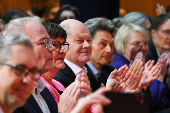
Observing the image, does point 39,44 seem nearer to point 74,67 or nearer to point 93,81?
point 74,67

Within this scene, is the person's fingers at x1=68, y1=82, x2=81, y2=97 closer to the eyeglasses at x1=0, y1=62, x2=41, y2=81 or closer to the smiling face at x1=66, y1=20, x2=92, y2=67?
the eyeglasses at x1=0, y1=62, x2=41, y2=81

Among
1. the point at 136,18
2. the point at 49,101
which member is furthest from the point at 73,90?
the point at 136,18

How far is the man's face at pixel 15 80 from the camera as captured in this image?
1194 millimetres

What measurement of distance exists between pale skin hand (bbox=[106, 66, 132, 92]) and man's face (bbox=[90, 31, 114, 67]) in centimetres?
44

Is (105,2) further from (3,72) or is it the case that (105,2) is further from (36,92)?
(3,72)

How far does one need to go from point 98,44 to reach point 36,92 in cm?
129

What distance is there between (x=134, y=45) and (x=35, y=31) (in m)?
1.92

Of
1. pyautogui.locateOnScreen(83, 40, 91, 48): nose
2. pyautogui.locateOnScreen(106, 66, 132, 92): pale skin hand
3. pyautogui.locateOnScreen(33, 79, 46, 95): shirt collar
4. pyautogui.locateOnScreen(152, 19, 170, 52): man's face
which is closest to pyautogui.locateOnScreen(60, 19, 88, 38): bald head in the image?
pyautogui.locateOnScreen(83, 40, 91, 48): nose

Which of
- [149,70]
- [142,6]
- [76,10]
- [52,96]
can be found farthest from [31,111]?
[142,6]

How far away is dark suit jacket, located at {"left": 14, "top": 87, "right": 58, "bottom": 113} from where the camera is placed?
163 centimetres

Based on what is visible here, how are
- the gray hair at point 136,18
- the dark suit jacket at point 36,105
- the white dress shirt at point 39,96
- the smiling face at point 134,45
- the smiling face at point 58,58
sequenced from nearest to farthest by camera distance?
the dark suit jacket at point 36,105, the white dress shirt at point 39,96, the smiling face at point 58,58, the smiling face at point 134,45, the gray hair at point 136,18

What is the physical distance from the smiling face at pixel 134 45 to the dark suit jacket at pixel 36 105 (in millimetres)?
1785

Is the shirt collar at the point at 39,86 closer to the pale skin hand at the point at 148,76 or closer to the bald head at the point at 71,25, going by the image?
the bald head at the point at 71,25

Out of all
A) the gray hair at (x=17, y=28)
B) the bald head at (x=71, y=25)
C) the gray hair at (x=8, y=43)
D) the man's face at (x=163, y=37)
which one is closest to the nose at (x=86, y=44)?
the bald head at (x=71, y=25)
